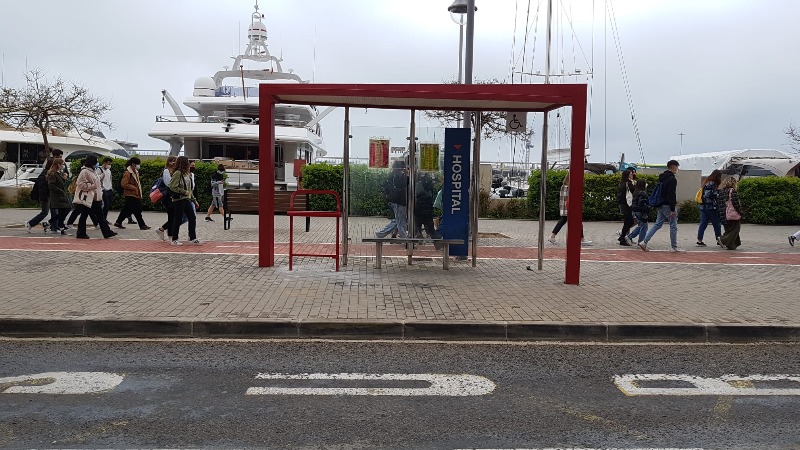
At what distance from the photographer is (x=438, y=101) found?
9.80m

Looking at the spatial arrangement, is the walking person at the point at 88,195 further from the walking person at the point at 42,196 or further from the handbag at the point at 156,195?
the handbag at the point at 156,195

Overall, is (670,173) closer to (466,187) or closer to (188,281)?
(466,187)

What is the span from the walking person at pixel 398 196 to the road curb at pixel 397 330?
12.2 feet

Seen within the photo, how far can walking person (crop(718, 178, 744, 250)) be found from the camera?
13.8m

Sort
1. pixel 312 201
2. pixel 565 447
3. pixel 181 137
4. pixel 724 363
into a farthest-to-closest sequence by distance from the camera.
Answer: pixel 181 137
pixel 312 201
pixel 724 363
pixel 565 447

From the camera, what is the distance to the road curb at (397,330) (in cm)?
663

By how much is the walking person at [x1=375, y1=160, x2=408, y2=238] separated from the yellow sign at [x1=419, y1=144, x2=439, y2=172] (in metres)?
0.30

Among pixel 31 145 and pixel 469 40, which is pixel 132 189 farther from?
pixel 31 145

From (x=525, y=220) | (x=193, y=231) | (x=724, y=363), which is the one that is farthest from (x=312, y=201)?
(x=724, y=363)

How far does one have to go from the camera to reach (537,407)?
4.75 m

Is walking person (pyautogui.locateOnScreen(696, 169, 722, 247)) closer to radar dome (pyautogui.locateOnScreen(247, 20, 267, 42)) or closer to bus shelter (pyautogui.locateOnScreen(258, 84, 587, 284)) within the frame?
bus shelter (pyautogui.locateOnScreen(258, 84, 587, 284))

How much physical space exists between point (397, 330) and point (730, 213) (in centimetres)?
995

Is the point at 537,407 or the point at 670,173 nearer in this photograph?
the point at 537,407

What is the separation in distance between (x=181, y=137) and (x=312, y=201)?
27.3ft
